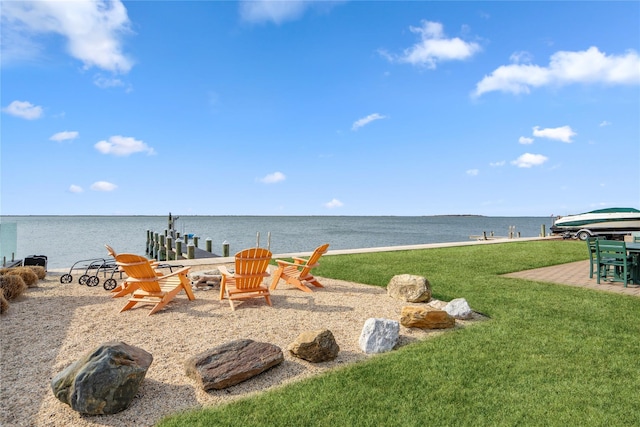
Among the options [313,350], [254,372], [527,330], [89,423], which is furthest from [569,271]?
[89,423]

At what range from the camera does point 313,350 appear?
389 cm

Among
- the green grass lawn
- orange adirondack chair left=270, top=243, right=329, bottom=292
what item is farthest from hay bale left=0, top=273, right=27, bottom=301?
the green grass lawn

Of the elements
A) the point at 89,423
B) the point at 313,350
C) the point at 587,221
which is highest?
the point at 587,221

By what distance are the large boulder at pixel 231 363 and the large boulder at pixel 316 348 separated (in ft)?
0.71

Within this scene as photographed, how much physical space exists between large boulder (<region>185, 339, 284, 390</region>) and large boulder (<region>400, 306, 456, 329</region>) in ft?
6.36

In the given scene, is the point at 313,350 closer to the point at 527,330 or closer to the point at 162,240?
the point at 527,330

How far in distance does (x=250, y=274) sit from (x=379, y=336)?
8.78ft

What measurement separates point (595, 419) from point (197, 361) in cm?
330

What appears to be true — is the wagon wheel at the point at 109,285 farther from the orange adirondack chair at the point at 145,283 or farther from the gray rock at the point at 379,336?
the gray rock at the point at 379,336

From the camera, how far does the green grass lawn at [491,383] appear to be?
113 inches

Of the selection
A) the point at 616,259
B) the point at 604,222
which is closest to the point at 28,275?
the point at 616,259

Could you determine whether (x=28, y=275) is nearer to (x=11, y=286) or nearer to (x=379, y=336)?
(x=11, y=286)

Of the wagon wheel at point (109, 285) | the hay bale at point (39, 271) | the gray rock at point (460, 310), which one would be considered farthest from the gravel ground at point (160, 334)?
the gray rock at point (460, 310)

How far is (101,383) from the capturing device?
2963mm
